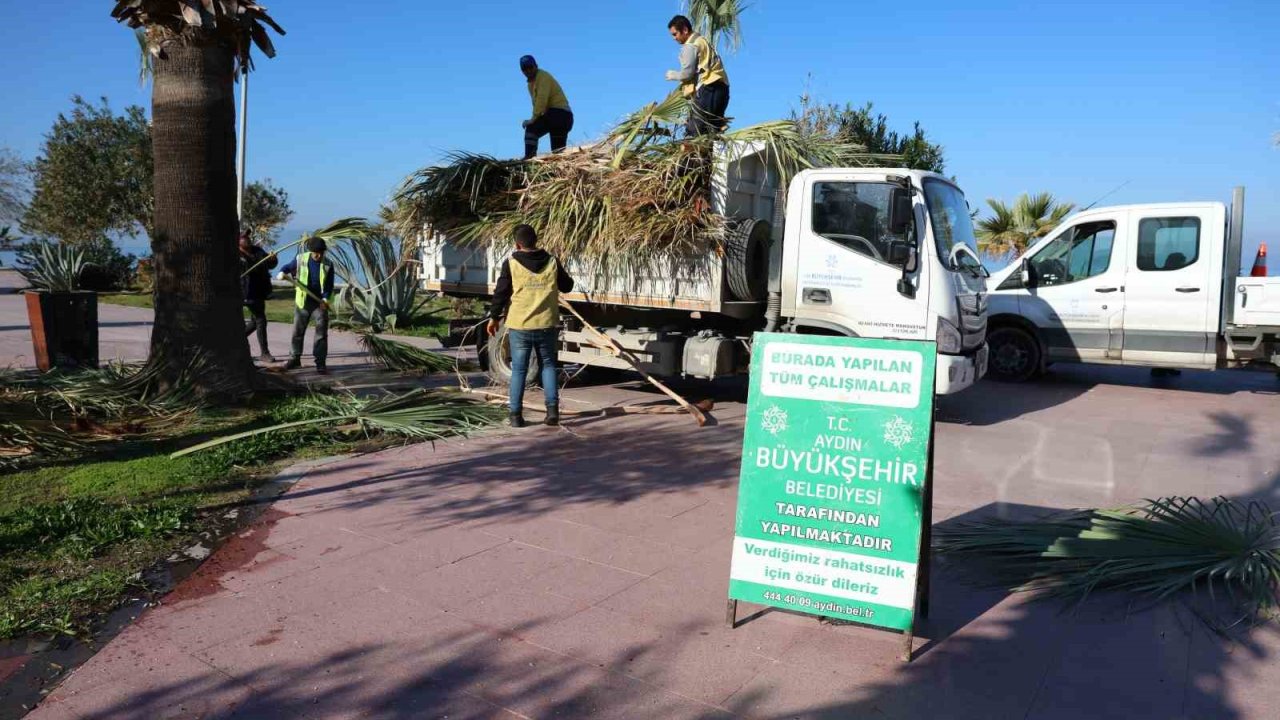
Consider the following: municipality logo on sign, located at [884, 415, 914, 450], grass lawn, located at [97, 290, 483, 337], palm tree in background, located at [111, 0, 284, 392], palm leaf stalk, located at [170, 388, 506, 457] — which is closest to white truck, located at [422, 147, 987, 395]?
palm leaf stalk, located at [170, 388, 506, 457]

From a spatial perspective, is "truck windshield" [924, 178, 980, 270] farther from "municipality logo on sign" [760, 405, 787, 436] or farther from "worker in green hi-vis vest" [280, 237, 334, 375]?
"worker in green hi-vis vest" [280, 237, 334, 375]

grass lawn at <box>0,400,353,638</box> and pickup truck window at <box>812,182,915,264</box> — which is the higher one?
pickup truck window at <box>812,182,915,264</box>

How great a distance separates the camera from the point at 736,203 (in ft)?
29.0

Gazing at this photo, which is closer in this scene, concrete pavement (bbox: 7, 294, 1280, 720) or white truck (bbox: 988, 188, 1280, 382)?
concrete pavement (bbox: 7, 294, 1280, 720)

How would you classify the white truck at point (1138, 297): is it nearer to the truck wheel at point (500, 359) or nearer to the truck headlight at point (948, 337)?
the truck headlight at point (948, 337)

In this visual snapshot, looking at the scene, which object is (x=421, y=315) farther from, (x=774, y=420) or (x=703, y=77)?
(x=774, y=420)

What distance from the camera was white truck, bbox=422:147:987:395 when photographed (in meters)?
8.22

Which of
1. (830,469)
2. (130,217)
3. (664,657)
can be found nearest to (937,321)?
(830,469)

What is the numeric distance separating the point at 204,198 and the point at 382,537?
4.60 metres

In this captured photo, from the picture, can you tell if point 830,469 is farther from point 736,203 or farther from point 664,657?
point 736,203

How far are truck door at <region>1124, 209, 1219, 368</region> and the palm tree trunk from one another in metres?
10.5

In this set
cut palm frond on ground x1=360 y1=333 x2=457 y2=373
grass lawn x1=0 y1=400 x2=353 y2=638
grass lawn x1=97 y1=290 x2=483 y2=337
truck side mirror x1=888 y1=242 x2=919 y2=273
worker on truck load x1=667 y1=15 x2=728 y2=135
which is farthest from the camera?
grass lawn x1=97 y1=290 x2=483 y2=337

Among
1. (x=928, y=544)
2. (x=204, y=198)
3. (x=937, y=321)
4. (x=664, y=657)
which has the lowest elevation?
(x=664, y=657)

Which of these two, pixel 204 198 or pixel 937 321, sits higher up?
pixel 204 198
